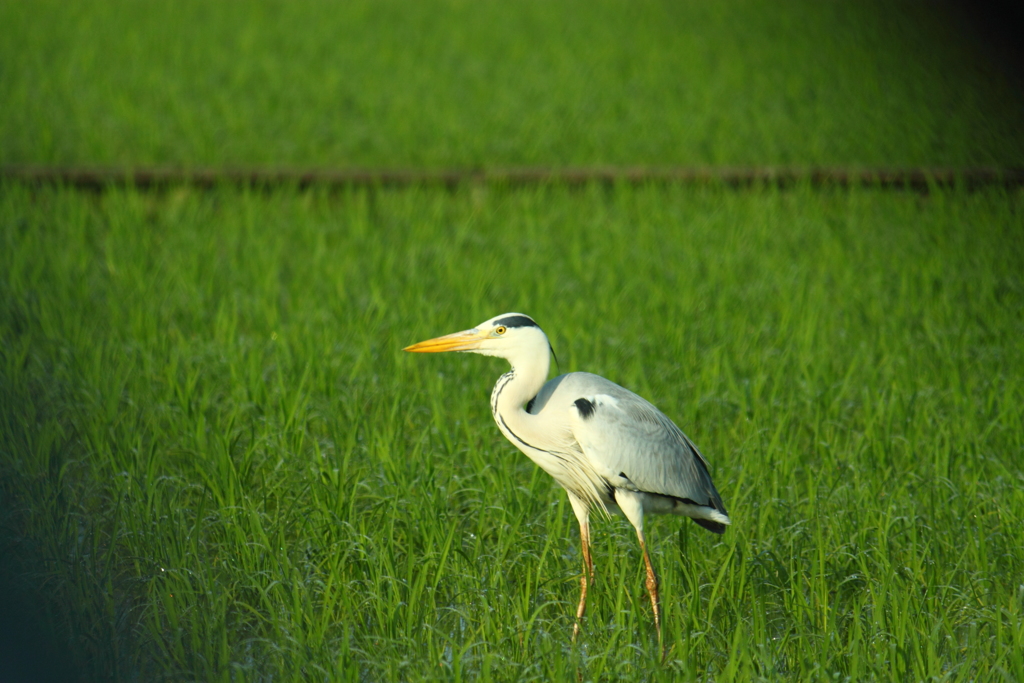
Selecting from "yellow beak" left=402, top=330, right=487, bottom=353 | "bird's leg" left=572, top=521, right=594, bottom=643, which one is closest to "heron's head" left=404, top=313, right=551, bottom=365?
"yellow beak" left=402, top=330, right=487, bottom=353

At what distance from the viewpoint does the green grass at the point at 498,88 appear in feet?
26.0

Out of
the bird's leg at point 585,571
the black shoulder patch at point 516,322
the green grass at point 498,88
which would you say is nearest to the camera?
the black shoulder patch at point 516,322

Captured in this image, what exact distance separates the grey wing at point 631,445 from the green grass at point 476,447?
0.94ft

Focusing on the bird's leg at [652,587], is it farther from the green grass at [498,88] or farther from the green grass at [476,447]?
the green grass at [498,88]

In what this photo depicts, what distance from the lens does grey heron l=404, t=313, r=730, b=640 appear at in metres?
2.41

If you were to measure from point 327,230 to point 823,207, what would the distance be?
347 centimetres

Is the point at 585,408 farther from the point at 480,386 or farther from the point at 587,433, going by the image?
the point at 480,386

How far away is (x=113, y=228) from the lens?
5.75 meters

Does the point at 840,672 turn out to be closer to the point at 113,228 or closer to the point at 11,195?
the point at 113,228

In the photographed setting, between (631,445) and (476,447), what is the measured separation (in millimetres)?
959

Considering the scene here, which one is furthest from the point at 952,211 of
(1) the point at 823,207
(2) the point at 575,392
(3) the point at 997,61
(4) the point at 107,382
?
(4) the point at 107,382

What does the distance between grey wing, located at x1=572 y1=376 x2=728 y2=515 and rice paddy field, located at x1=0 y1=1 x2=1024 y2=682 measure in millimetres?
257

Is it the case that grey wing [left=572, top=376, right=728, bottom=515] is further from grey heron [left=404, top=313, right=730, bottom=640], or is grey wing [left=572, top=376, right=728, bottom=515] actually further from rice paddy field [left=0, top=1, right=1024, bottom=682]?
rice paddy field [left=0, top=1, right=1024, bottom=682]

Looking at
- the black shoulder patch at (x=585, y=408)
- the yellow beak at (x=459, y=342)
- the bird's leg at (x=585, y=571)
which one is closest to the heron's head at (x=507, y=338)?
the yellow beak at (x=459, y=342)
